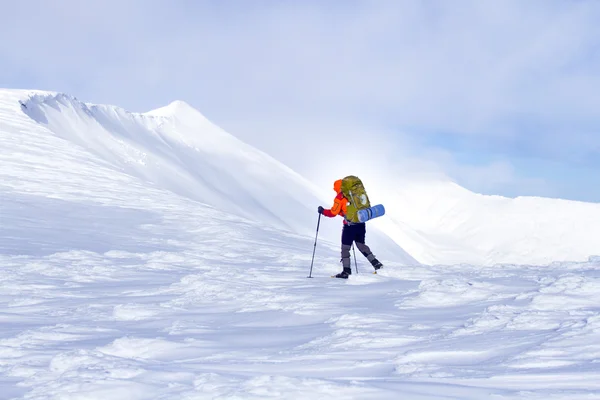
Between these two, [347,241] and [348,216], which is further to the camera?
[347,241]

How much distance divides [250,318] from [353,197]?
4457 millimetres

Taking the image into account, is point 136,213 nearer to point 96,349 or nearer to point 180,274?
point 180,274

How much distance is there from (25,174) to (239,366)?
19.3 meters

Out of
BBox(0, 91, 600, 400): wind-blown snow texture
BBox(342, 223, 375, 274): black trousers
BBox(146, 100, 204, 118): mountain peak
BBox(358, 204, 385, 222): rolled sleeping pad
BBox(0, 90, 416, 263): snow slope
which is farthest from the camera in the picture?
BBox(146, 100, 204, 118): mountain peak

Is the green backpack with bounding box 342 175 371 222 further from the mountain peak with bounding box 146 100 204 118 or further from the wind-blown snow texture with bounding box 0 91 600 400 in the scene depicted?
the mountain peak with bounding box 146 100 204 118

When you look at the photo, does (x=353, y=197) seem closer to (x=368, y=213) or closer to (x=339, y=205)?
(x=339, y=205)

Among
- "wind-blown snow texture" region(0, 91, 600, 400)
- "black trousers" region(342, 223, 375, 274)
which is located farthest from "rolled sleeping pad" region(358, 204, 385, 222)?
"wind-blown snow texture" region(0, 91, 600, 400)

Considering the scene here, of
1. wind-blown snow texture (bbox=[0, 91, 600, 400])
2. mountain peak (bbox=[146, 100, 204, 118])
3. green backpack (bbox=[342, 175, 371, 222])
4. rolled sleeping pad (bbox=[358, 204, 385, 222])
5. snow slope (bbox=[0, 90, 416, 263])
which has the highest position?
mountain peak (bbox=[146, 100, 204, 118])

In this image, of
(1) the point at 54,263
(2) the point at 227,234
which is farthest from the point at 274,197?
(1) the point at 54,263

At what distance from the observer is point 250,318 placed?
729 centimetres

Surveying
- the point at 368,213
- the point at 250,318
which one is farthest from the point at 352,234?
the point at 250,318

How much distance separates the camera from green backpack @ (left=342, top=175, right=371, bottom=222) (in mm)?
11102

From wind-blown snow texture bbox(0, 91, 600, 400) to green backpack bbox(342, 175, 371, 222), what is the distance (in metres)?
1.21

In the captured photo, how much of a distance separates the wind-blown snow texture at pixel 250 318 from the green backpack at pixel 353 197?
1210mm
